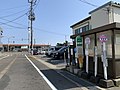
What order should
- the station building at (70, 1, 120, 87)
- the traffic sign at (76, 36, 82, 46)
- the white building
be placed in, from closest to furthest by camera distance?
the station building at (70, 1, 120, 87), the traffic sign at (76, 36, 82, 46), the white building

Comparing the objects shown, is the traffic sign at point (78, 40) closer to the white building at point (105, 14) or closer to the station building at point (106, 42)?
the station building at point (106, 42)

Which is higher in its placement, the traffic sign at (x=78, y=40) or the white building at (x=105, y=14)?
the white building at (x=105, y=14)

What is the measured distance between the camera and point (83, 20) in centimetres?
2688

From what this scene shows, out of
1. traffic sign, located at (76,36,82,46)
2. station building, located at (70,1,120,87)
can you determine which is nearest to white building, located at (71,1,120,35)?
station building, located at (70,1,120,87)

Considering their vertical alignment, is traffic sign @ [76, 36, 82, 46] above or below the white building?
below

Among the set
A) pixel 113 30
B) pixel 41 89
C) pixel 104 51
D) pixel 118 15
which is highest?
pixel 118 15

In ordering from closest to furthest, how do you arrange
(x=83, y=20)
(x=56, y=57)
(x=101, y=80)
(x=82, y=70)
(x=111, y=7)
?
(x=101, y=80) → (x=82, y=70) → (x=111, y=7) → (x=83, y=20) → (x=56, y=57)

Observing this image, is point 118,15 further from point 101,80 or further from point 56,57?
point 56,57

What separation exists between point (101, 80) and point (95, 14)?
12974 mm

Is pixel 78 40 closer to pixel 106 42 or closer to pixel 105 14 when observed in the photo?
pixel 106 42

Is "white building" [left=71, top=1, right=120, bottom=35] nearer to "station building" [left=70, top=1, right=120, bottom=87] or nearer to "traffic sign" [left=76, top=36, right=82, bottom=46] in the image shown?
"station building" [left=70, top=1, right=120, bottom=87]

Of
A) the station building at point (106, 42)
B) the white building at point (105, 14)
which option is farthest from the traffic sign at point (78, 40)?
the white building at point (105, 14)

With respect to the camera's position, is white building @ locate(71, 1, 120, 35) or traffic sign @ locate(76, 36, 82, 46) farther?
white building @ locate(71, 1, 120, 35)

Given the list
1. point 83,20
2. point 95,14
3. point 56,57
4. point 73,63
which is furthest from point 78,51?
point 56,57
